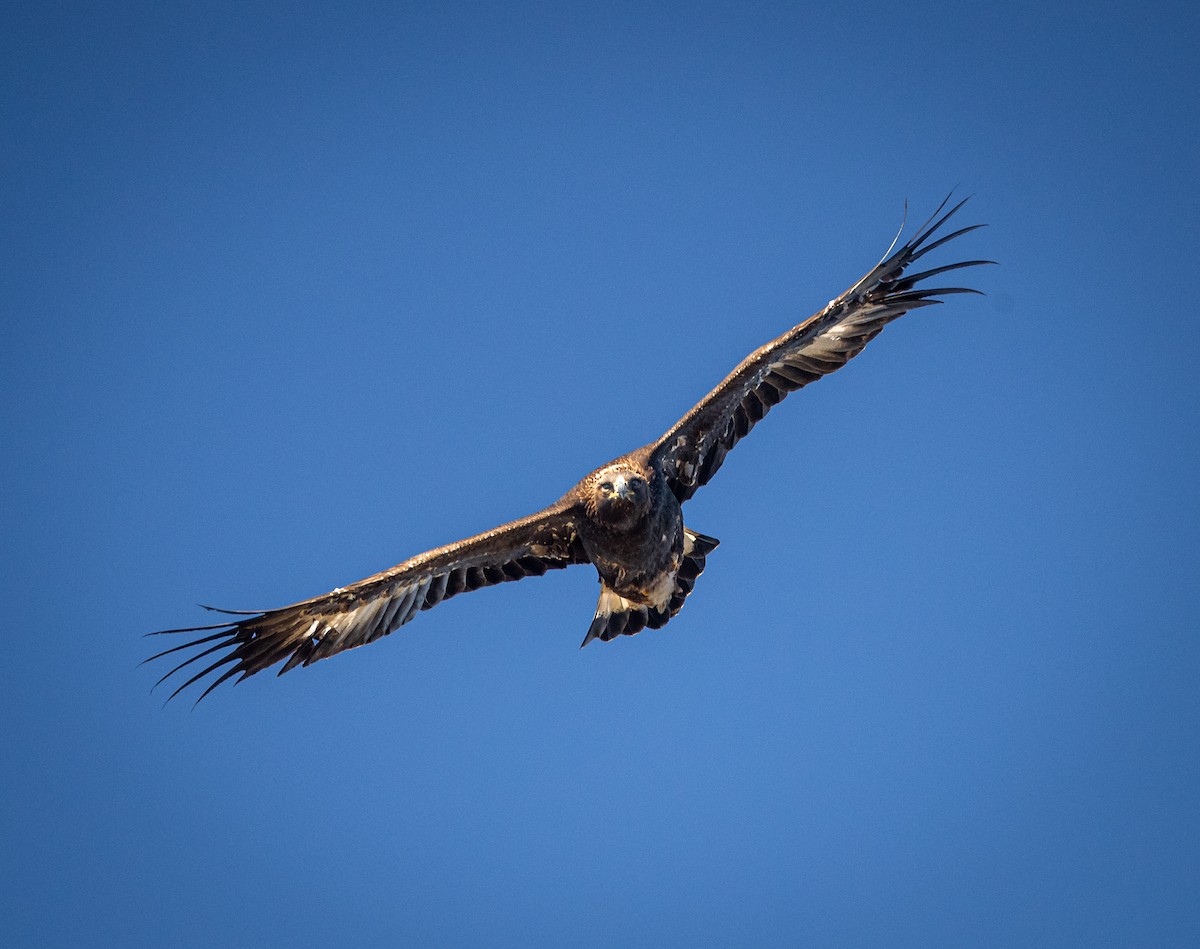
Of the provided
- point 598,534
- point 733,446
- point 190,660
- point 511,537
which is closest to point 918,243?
point 733,446

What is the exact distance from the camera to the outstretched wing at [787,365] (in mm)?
10305

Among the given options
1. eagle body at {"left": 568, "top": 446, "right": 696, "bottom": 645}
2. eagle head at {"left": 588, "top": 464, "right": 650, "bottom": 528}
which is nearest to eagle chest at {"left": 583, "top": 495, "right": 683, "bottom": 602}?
eagle body at {"left": 568, "top": 446, "right": 696, "bottom": 645}

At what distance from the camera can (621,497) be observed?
951 cm

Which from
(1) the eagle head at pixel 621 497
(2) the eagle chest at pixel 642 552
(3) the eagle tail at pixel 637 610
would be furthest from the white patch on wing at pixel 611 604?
(1) the eagle head at pixel 621 497

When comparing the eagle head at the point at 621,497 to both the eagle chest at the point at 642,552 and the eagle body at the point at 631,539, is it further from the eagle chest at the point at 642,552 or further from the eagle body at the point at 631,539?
the eagle chest at the point at 642,552

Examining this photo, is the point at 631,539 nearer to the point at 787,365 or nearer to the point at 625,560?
the point at 625,560

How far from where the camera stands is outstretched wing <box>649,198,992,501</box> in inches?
406

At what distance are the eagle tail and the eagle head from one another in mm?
1211

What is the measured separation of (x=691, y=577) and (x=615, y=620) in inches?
32.6

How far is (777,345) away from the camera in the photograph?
10281 millimetres

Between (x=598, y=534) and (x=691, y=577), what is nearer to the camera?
(x=598, y=534)

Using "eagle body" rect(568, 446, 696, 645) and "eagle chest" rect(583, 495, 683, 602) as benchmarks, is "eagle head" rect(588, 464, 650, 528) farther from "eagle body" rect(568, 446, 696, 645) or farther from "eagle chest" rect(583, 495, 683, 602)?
"eagle chest" rect(583, 495, 683, 602)

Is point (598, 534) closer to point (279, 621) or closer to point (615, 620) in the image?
point (615, 620)

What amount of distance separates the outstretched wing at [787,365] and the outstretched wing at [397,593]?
1.21m
